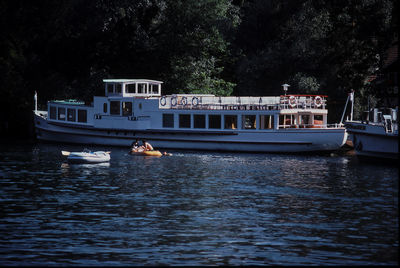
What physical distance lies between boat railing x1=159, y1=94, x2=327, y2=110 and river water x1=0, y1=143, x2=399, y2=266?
8.81 m

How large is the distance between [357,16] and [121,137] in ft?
78.8

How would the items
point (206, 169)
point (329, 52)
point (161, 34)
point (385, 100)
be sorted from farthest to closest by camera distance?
point (161, 34) → point (329, 52) → point (385, 100) → point (206, 169)

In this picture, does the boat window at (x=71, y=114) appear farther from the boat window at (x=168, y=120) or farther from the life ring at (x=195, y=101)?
the life ring at (x=195, y=101)

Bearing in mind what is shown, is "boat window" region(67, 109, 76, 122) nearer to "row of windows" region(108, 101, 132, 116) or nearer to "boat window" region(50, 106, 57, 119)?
"boat window" region(50, 106, 57, 119)

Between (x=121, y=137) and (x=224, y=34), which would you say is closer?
(x=121, y=137)

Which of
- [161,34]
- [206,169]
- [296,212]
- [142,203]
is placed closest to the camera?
[296,212]

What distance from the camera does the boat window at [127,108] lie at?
213 feet

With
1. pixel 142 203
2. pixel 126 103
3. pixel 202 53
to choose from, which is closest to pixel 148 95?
pixel 126 103

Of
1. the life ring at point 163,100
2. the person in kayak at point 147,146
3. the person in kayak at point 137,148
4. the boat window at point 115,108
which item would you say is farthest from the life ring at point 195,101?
the boat window at point 115,108

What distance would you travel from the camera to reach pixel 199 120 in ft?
205

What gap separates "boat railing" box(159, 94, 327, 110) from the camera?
200 ft

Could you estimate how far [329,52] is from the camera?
2788 inches

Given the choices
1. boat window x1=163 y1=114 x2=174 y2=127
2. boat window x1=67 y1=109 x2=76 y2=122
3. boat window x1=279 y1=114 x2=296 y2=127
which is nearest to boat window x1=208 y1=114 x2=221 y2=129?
boat window x1=163 y1=114 x2=174 y2=127

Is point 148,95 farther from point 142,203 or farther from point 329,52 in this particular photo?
point 142,203
